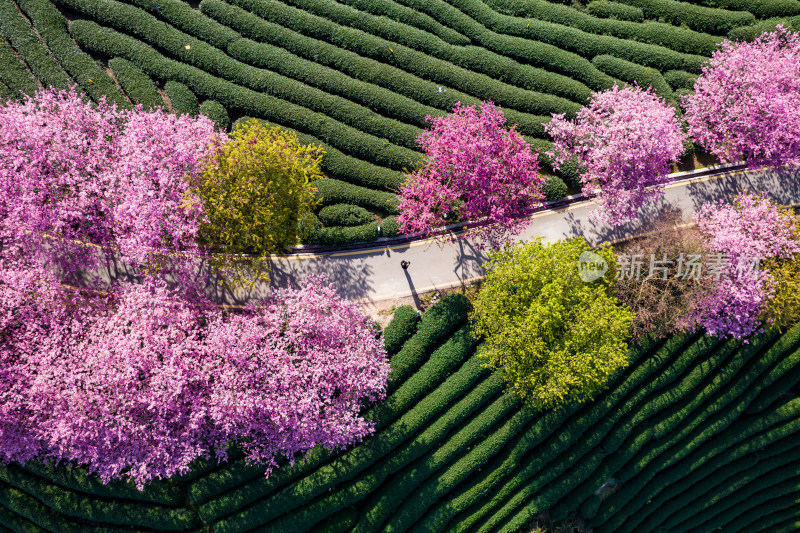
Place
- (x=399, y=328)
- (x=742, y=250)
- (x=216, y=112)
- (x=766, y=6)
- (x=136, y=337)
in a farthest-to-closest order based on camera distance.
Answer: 1. (x=766, y=6)
2. (x=399, y=328)
3. (x=216, y=112)
4. (x=742, y=250)
5. (x=136, y=337)

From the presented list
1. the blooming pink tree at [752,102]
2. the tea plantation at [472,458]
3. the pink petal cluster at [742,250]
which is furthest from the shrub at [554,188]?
the blooming pink tree at [752,102]

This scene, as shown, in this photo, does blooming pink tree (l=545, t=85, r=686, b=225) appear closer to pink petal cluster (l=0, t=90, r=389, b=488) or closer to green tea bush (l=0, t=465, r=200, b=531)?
pink petal cluster (l=0, t=90, r=389, b=488)

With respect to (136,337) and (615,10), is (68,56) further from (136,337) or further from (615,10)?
(615,10)

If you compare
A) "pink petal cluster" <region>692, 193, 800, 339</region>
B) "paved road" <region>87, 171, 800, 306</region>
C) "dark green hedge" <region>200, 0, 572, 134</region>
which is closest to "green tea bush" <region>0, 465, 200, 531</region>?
"paved road" <region>87, 171, 800, 306</region>

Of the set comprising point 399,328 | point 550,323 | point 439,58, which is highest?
point 439,58

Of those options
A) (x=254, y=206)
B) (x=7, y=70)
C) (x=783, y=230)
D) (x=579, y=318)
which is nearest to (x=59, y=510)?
(x=254, y=206)

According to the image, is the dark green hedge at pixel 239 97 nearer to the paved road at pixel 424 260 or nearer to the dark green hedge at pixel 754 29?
the paved road at pixel 424 260

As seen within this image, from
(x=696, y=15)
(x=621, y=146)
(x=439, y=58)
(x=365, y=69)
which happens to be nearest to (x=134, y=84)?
(x=365, y=69)
